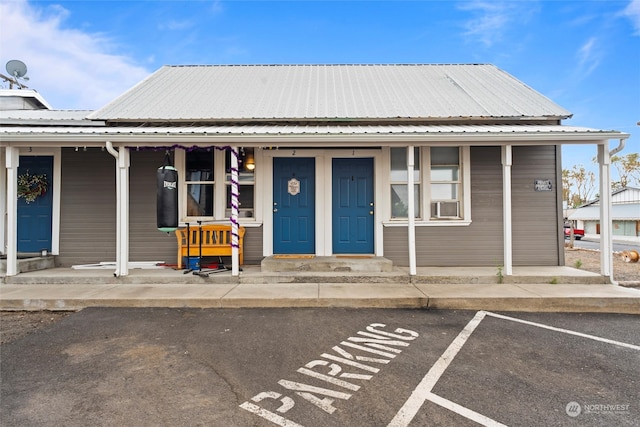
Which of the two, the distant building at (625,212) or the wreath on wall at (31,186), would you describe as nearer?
the wreath on wall at (31,186)

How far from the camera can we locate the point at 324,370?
124 inches

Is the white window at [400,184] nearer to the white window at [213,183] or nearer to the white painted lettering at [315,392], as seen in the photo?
the white window at [213,183]

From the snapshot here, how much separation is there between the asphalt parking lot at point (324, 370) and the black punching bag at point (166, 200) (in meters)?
1.71

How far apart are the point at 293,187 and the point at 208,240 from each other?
6.83 ft

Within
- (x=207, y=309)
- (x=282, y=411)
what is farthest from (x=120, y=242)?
(x=282, y=411)

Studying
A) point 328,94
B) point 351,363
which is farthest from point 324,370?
point 328,94

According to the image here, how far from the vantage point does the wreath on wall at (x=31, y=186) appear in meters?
7.11

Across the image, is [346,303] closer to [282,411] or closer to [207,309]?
[207,309]

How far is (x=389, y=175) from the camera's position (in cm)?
730

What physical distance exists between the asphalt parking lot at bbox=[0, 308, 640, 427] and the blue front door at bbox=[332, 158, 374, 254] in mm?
2651

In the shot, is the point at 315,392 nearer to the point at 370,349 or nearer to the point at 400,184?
the point at 370,349

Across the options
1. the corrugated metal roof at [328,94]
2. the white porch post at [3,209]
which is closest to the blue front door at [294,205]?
the corrugated metal roof at [328,94]

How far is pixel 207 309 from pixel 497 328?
3963mm

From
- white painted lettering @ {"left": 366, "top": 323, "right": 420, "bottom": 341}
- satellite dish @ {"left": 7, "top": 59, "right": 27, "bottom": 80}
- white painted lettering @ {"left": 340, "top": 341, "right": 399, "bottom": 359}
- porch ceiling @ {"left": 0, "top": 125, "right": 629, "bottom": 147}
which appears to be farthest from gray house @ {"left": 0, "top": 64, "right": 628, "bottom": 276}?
satellite dish @ {"left": 7, "top": 59, "right": 27, "bottom": 80}
